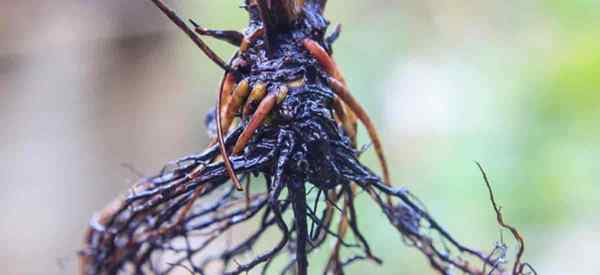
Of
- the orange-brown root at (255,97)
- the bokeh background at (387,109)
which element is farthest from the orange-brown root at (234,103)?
the bokeh background at (387,109)

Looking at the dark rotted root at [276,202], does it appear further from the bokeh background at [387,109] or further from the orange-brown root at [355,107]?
the bokeh background at [387,109]

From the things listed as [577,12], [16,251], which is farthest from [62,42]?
[577,12]

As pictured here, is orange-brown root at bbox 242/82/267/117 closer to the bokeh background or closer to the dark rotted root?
the dark rotted root

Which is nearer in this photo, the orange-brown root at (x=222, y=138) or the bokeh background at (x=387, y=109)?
the orange-brown root at (x=222, y=138)

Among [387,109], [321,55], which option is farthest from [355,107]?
[387,109]

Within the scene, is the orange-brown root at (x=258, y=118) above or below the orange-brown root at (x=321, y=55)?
below

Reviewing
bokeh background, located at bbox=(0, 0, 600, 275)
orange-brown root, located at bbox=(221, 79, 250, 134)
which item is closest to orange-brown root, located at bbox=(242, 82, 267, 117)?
orange-brown root, located at bbox=(221, 79, 250, 134)

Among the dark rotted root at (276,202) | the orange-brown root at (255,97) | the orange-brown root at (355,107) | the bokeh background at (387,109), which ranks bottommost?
the dark rotted root at (276,202)


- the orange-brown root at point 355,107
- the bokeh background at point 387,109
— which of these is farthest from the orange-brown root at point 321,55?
the bokeh background at point 387,109
